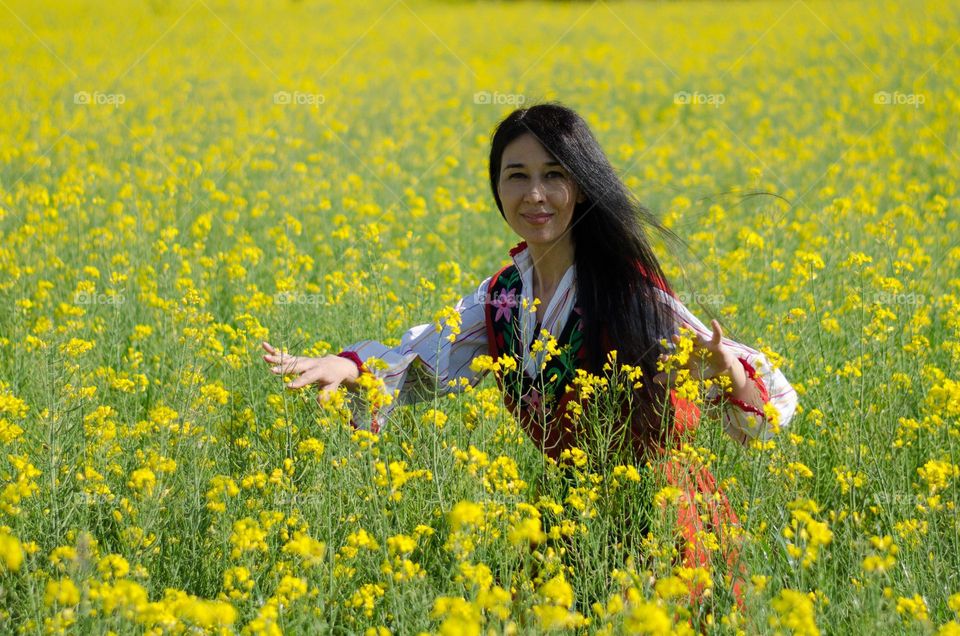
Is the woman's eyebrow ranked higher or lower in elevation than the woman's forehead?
lower

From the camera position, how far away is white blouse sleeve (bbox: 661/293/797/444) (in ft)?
9.14

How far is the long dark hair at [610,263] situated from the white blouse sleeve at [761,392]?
0.09 m

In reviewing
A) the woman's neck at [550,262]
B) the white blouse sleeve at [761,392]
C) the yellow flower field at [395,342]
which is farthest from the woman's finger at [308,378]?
the white blouse sleeve at [761,392]

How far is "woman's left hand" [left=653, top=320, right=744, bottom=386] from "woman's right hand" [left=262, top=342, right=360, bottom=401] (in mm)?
857

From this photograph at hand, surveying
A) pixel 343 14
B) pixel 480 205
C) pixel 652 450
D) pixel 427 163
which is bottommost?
pixel 652 450

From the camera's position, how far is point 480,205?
6438 millimetres

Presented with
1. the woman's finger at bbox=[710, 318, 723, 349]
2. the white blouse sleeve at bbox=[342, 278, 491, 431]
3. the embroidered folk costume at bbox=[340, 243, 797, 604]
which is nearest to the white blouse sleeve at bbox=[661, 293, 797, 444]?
the embroidered folk costume at bbox=[340, 243, 797, 604]

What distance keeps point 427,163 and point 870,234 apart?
3987mm

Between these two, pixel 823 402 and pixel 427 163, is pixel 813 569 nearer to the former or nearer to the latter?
pixel 823 402

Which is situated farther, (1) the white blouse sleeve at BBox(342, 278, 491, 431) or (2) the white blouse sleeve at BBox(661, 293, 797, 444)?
(1) the white blouse sleeve at BBox(342, 278, 491, 431)

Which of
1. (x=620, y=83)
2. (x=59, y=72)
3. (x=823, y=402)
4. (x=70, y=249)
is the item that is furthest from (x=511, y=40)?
(x=823, y=402)

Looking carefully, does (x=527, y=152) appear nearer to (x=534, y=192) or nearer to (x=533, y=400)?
(x=534, y=192)

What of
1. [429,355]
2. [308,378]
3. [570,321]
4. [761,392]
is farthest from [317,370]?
[761,392]

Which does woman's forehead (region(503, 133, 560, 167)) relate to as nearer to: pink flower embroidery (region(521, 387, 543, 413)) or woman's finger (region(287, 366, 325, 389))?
pink flower embroidery (region(521, 387, 543, 413))
